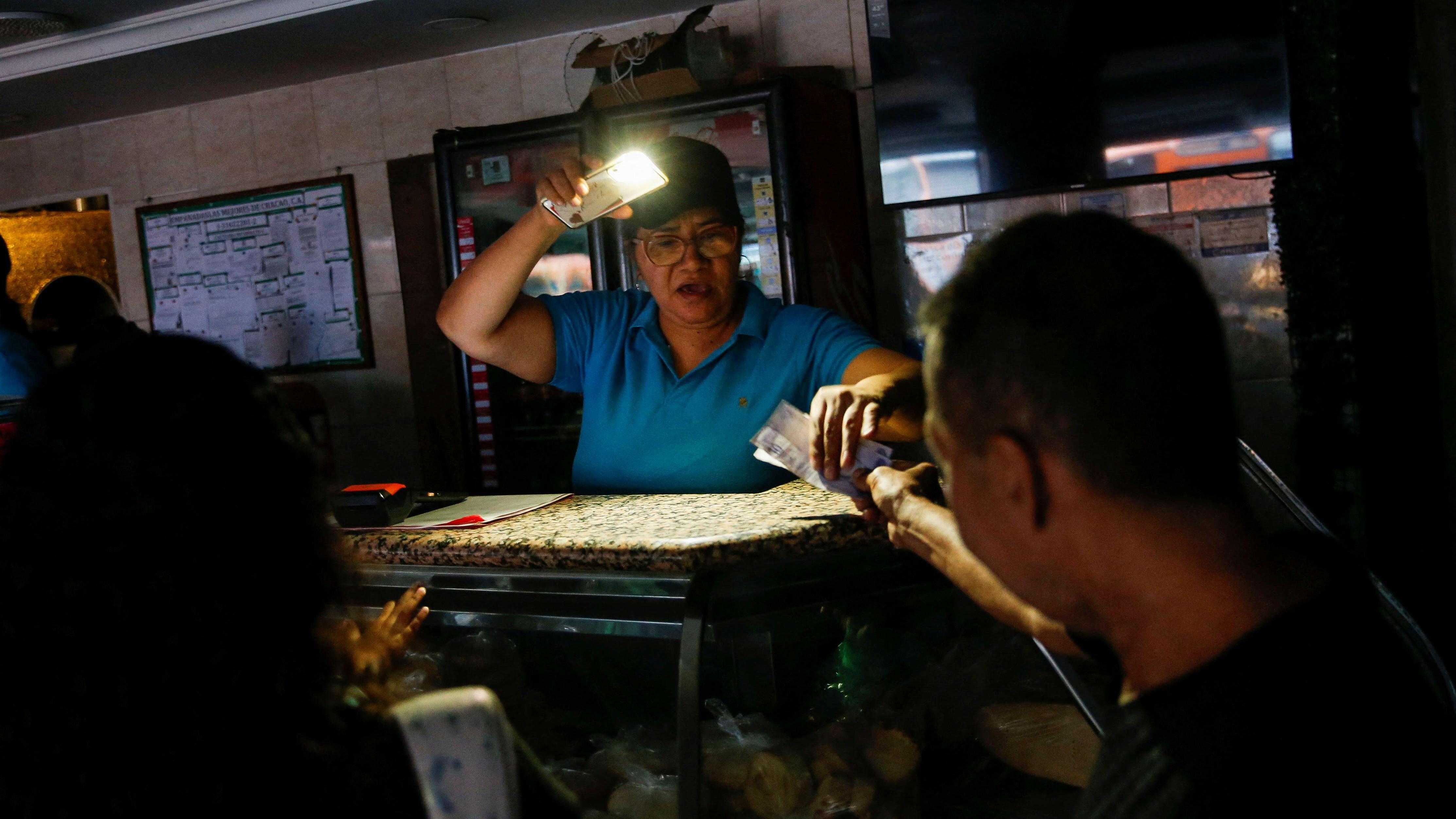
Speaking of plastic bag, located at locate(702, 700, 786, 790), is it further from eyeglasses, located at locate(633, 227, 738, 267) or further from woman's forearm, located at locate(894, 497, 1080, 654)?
eyeglasses, located at locate(633, 227, 738, 267)

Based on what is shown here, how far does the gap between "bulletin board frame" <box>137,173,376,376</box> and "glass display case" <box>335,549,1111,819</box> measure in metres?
3.84

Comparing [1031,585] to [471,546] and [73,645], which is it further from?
[471,546]

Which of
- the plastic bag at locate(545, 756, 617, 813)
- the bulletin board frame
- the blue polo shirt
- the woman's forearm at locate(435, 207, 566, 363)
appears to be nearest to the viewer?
the plastic bag at locate(545, 756, 617, 813)

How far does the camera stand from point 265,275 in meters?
5.42

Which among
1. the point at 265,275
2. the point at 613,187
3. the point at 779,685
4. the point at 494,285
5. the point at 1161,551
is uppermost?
the point at 265,275

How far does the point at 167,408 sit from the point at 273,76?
4.93 metres

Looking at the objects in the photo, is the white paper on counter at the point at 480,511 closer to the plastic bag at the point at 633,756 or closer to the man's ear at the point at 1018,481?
the plastic bag at the point at 633,756

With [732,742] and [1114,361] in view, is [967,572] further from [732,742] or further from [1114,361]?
[1114,361]

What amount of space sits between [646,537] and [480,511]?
53 cm

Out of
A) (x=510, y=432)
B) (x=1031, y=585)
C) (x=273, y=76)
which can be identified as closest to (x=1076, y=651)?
(x=1031, y=585)

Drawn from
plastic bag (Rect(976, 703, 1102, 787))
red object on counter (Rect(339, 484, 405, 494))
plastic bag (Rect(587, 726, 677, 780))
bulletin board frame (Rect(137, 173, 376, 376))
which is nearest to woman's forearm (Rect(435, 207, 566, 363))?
red object on counter (Rect(339, 484, 405, 494))

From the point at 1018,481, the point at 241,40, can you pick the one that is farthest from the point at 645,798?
the point at 241,40

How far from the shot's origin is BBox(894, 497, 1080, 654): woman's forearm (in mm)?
1323

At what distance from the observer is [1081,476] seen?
85 cm
